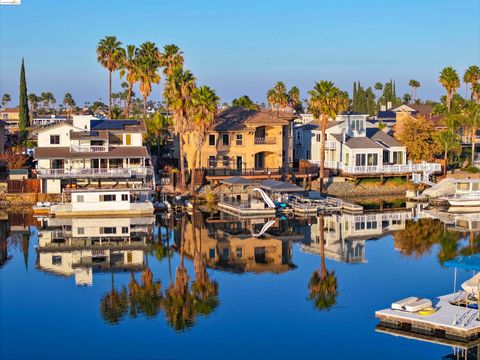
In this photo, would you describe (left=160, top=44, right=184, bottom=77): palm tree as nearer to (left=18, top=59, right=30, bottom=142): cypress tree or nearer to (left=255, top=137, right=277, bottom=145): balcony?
(left=255, top=137, right=277, bottom=145): balcony

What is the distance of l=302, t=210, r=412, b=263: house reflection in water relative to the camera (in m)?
47.9

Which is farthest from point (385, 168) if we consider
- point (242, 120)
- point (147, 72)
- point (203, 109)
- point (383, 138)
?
point (147, 72)

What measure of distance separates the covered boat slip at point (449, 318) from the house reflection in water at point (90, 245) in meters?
16.7

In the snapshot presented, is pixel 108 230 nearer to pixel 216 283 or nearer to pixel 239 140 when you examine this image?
pixel 216 283

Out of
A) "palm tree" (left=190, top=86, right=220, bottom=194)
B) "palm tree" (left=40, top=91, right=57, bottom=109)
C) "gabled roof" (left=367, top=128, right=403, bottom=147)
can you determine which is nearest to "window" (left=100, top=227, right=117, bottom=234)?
"palm tree" (left=190, top=86, right=220, bottom=194)

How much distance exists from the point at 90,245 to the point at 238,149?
1092 inches

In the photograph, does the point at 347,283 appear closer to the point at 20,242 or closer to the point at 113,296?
the point at 113,296

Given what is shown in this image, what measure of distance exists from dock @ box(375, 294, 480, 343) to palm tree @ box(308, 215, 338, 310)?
3939 millimetres

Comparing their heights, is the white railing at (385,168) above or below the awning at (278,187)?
above

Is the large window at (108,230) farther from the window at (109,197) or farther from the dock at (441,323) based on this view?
the dock at (441,323)

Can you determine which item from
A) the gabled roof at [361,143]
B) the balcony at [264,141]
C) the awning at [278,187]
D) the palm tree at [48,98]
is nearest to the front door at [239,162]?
the balcony at [264,141]

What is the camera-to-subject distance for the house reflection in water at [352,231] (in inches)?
1884

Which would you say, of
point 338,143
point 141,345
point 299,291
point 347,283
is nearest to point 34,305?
point 141,345

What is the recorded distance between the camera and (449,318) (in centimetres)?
3048
